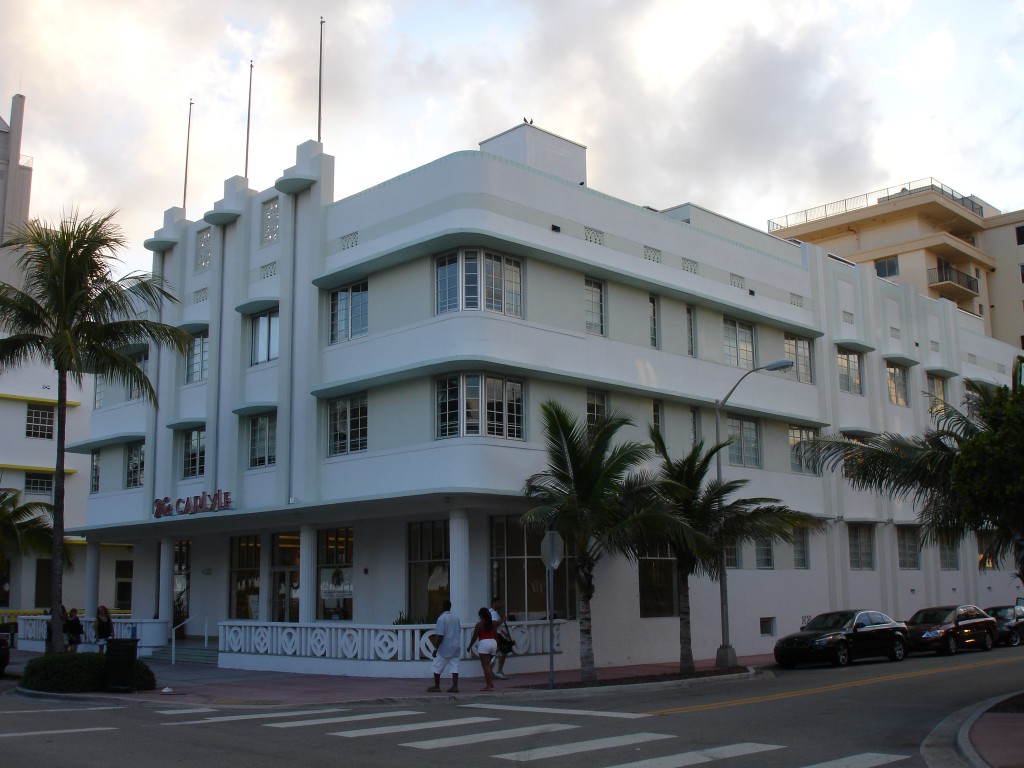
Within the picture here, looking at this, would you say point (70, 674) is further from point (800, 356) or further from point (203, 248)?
point (800, 356)

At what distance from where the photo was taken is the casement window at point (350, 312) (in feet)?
86.8

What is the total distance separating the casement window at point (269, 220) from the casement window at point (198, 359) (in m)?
3.89

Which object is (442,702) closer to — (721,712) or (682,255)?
(721,712)

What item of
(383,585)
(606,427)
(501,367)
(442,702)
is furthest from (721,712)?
(383,585)

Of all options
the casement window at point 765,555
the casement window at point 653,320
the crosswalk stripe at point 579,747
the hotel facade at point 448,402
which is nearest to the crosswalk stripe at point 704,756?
the crosswalk stripe at point 579,747

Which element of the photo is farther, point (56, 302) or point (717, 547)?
point (717, 547)

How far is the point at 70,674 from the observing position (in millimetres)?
19906

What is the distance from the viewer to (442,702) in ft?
61.5

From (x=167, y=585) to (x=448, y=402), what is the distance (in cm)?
1279

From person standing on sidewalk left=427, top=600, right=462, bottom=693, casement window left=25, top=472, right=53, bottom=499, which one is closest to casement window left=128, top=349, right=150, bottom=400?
casement window left=25, top=472, right=53, bottom=499

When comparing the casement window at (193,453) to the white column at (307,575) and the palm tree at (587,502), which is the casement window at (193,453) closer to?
the white column at (307,575)

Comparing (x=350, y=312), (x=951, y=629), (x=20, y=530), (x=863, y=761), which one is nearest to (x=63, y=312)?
(x=350, y=312)

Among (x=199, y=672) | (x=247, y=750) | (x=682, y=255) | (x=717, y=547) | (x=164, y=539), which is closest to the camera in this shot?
(x=247, y=750)

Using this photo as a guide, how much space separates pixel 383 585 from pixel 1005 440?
15.7 meters
